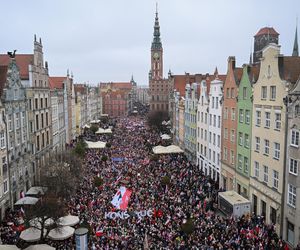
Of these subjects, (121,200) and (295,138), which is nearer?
(295,138)

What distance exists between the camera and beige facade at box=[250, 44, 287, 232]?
27062 millimetres

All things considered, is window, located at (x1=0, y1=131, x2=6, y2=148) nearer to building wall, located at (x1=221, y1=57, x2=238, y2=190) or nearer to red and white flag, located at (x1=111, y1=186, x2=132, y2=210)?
red and white flag, located at (x1=111, y1=186, x2=132, y2=210)

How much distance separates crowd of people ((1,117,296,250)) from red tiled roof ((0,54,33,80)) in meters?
15.3

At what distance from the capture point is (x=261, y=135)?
99.8ft

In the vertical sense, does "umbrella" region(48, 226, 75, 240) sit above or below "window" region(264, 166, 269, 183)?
below

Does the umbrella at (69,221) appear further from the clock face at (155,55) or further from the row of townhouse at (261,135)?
the clock face at (155,55)

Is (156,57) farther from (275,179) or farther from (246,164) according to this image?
(275,179)

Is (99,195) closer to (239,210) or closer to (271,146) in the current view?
(239,210)

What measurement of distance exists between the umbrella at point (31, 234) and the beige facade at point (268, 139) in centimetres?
1896

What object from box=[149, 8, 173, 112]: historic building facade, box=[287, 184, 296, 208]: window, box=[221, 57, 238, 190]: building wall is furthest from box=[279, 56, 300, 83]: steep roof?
box=[149, 8, 173, 112]: historic building facade

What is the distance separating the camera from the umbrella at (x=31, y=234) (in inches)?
923

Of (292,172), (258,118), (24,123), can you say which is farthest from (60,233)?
(258,118)

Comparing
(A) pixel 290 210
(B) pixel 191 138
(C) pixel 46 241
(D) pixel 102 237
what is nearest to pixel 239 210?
(A) pixel 290 210

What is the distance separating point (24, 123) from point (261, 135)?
87.7ft
